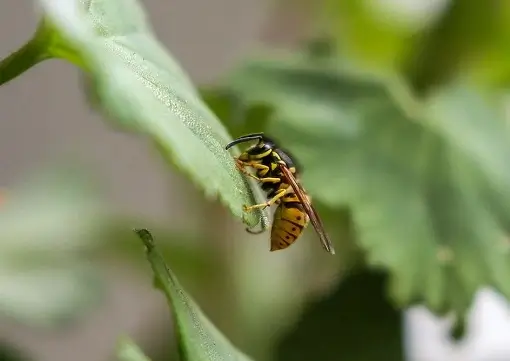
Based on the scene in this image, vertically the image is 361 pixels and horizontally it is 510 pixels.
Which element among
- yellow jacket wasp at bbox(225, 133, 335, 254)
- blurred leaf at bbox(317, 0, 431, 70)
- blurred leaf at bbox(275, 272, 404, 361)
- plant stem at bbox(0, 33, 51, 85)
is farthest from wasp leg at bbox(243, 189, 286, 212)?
blurred leaf at bbox(317, 0, 431, 70)

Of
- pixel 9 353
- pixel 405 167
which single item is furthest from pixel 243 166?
pixel 9 353

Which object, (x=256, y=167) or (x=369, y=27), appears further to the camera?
(x=369, y=27)

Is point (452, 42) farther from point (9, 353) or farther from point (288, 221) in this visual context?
point (9, 353)

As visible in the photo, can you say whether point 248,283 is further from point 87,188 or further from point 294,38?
point 294,38

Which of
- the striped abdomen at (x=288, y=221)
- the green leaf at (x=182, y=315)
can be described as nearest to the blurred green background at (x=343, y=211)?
the striped abdomen at (x=288, y=221)

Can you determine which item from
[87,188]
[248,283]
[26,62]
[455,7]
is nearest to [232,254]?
[248,283]

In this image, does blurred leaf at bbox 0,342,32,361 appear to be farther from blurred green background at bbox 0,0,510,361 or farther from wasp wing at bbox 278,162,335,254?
wasp wing at bbox 278,162,335,254

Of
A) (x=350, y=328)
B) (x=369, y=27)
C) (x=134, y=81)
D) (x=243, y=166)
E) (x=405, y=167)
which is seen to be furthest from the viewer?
(x=369, y=27)
